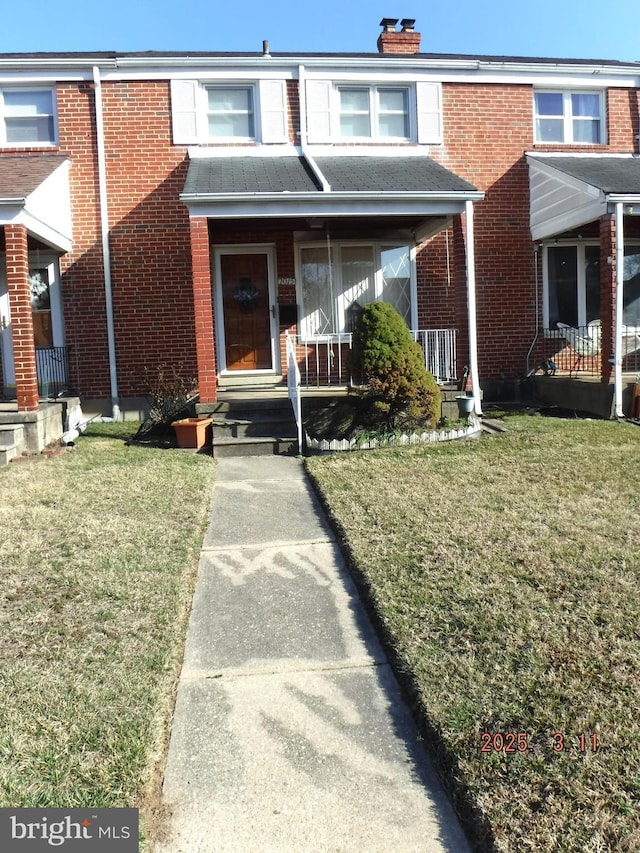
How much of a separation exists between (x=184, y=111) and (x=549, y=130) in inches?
251

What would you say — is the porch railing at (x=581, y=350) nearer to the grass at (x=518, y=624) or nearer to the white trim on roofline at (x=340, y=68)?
the white trim on roofline at (x=340, y=68)

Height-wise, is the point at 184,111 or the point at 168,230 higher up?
the point at 184,111

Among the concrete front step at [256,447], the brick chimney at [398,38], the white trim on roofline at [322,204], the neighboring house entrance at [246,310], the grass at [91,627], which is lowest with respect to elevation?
the grass at [91,627]

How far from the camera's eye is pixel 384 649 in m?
3.55

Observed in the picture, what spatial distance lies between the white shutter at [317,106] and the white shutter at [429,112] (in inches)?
61.5

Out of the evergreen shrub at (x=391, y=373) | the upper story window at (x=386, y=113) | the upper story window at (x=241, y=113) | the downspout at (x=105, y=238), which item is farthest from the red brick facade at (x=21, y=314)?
the upper story window at (x=386, y=113)

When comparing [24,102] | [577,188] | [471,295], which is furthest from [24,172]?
[577,188]

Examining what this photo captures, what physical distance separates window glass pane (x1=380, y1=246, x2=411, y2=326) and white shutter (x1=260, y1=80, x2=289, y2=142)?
2.59m

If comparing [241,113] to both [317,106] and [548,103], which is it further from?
[548,103]

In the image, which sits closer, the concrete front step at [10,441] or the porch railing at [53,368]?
the concrete front step at [10,441]


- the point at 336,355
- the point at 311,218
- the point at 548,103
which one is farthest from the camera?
the point at 548,103

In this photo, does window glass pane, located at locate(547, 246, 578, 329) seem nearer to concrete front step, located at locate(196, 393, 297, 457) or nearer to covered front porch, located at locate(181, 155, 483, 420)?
covered front porch, located at locate(181, 155, 483, 420)

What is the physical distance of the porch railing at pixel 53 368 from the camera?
36.5ft

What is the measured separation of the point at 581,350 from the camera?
12156 millimetres
